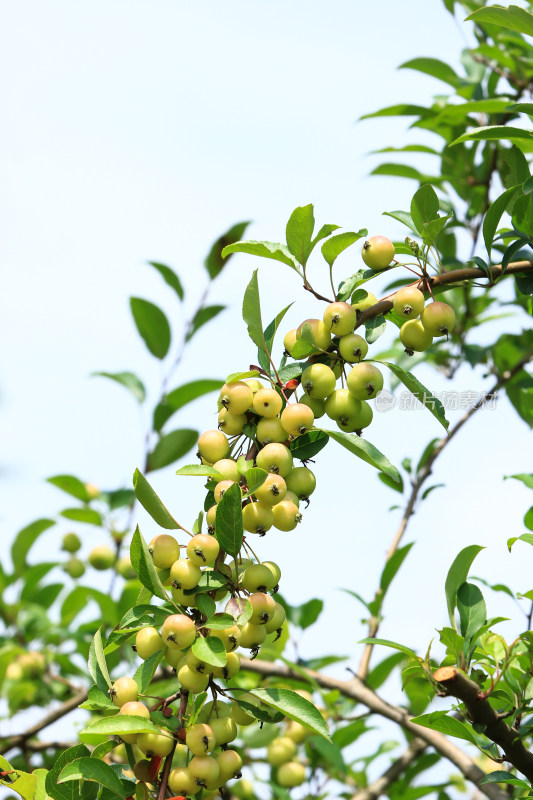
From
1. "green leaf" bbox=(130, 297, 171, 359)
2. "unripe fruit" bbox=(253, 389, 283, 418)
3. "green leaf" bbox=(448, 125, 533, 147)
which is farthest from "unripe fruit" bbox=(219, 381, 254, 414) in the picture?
"green leaf" bbox=(130, 297, 171, 359)

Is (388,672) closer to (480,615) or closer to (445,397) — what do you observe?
(445,397)

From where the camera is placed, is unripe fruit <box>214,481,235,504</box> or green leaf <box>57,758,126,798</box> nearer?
green leaf <box>57,758,126,798</box>

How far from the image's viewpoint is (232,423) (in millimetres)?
1579

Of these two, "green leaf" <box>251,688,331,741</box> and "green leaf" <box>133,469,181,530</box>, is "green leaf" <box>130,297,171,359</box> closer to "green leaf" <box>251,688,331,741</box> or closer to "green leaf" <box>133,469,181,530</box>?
"green leaf" <box>133,469,181,530</box>

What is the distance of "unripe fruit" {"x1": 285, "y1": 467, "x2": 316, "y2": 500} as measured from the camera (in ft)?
5.10

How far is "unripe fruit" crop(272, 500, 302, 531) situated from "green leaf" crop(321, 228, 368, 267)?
21.1 inches

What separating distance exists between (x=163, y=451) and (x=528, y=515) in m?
1.61

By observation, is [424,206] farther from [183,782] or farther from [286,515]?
[183,782]

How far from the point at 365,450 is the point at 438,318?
0.31m

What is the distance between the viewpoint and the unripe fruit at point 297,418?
1.51m

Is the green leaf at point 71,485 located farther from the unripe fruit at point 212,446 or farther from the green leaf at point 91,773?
the green leaf at point 91,773

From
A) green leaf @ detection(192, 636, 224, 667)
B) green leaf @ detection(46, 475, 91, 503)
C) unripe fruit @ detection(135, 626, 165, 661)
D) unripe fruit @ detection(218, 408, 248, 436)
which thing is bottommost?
green leaf @ detection(46, 475, 91, 503)

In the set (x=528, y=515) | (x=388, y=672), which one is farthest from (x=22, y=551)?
(x=528, y=515)

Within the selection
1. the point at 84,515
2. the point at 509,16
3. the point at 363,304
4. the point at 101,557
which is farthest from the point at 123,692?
the point at 101,557
